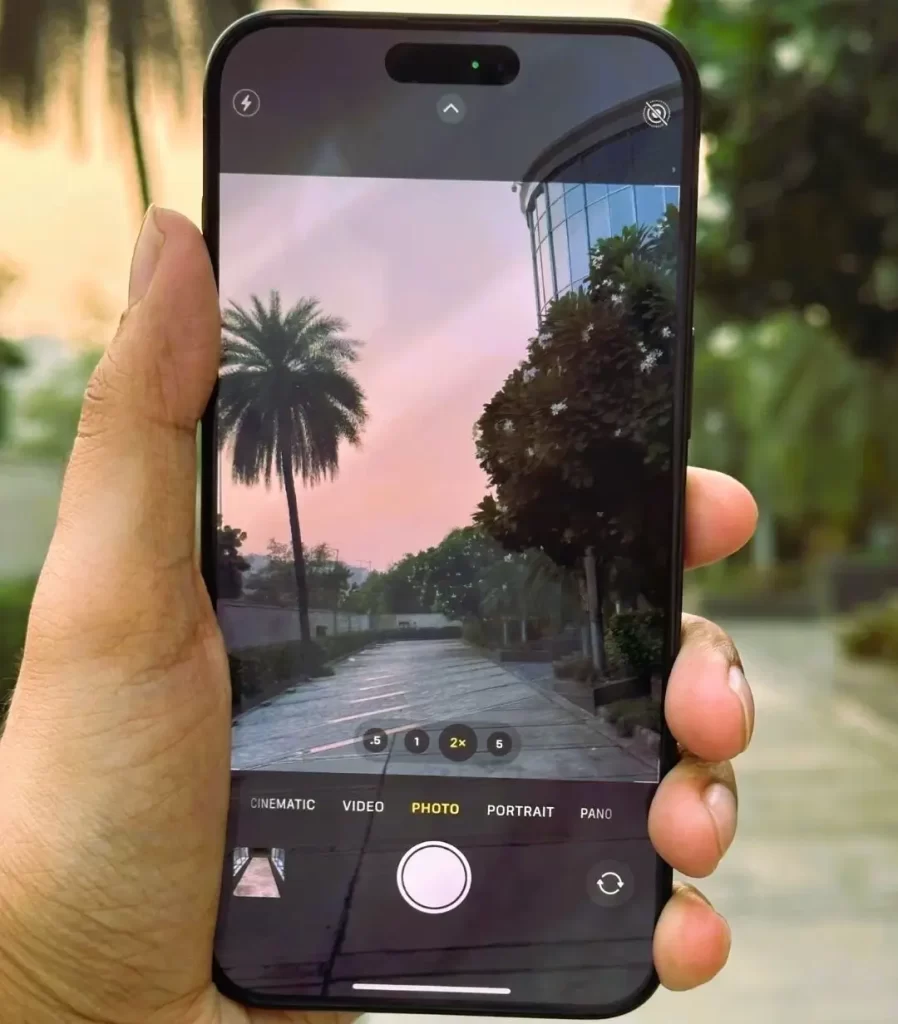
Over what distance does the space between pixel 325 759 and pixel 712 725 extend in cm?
17

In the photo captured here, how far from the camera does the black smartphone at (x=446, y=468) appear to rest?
0.40 metres

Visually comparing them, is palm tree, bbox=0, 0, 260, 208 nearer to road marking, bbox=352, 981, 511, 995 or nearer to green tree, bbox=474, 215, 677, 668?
green tree, bbox=474, 215, 677, 668

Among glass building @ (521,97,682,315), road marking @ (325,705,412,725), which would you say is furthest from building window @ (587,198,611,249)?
road marking @ (325,705,412,725)

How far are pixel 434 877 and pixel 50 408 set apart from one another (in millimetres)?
676

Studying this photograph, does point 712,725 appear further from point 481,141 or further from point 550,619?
point 481,141

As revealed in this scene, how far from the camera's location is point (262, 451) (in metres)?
0.41

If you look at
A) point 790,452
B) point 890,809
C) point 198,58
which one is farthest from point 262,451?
point 790,452

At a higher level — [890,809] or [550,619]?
[550,619]

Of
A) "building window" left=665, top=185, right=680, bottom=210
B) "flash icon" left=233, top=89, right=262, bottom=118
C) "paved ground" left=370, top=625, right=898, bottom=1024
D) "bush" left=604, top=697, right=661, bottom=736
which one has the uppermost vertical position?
"flash icon" left=233, top=89, right=262, bottom=118

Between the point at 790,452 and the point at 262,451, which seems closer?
the point at 262,451

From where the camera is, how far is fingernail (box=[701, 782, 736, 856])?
39 cm

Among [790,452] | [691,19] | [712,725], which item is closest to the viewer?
[712,725]

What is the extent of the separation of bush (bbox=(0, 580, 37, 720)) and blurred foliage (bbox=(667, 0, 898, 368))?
0.86 m

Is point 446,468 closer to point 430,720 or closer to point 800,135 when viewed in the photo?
point 430,720
